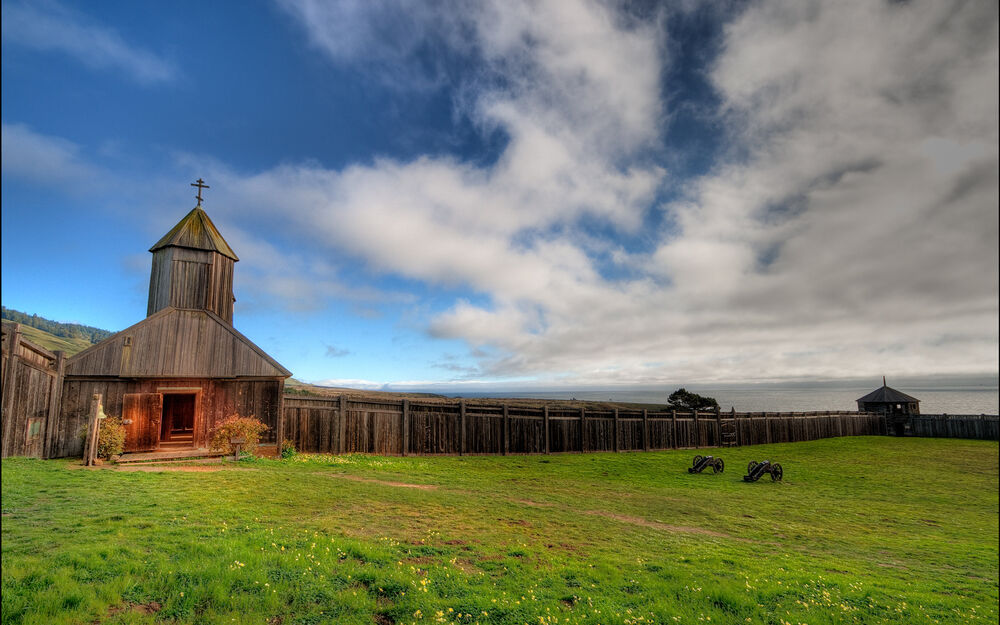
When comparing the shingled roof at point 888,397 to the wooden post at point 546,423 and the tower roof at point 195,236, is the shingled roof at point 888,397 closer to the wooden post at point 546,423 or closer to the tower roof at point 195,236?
the wooden post at point 546,423

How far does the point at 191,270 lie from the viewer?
23.1m

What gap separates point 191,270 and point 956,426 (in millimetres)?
54530

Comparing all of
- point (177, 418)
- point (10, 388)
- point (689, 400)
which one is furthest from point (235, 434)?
point (689, 400)

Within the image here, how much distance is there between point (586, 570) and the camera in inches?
353

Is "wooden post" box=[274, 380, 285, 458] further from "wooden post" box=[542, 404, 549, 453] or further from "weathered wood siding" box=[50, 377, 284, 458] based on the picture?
"wooden post" box=[542, 404, 549, 453]

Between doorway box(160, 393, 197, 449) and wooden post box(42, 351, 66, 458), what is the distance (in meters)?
7.64

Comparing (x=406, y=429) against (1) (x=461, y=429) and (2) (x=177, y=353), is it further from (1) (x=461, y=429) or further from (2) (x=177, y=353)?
(2) (x=177, y=353)

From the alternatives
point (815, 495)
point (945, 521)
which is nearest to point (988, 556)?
point (945, 521)

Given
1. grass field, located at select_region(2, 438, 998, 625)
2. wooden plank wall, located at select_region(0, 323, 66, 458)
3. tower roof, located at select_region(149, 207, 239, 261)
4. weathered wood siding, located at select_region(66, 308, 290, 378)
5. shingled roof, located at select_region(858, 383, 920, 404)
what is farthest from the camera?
shingled roof, located at select_region(858, 383, 920, 404)

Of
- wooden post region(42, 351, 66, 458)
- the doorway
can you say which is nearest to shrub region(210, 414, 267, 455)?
wooden post region(42, 351, 66, 458)

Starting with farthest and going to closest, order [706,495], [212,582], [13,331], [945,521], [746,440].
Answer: [746,440] → [706,495] → [945,521] → [13,331] → [212,582]

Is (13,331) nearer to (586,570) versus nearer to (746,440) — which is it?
(586,570)

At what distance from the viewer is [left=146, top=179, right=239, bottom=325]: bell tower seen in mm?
22750

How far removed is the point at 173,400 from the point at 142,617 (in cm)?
2461
